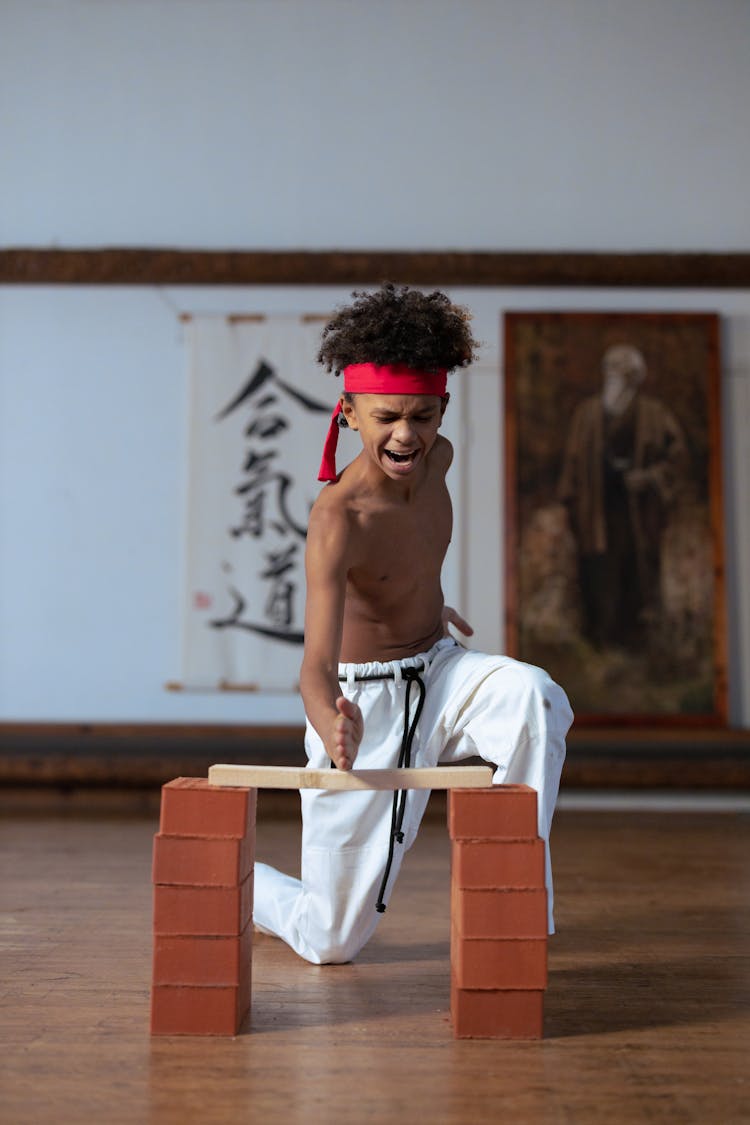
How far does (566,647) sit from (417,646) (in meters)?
2.22

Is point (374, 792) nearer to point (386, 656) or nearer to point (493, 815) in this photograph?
point (386, 656)

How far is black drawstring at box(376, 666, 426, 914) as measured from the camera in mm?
2035

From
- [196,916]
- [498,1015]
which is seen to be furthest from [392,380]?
[498,1015]

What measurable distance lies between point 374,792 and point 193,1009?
21.9 inches

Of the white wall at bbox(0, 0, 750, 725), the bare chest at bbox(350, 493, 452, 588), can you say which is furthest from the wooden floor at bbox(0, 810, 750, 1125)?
the white wall at bbox(0, 0, 750, 725)

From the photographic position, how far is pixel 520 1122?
1.30 metres

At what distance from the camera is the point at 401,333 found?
1.91 meters

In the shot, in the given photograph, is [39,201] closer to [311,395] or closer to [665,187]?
[311,395]

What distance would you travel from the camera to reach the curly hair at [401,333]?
6.23 feet

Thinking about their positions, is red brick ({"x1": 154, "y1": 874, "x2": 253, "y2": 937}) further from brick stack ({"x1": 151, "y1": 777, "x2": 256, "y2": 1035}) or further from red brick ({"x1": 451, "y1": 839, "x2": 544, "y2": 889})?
red brick ({"x1": 451, "y1": 839, "x2": 544, "y2": 889})

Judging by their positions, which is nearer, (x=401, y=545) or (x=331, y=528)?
(x=331, y=528)

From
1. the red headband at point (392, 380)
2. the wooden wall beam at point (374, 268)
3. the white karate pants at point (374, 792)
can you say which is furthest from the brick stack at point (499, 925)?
the wooden wall beam at point (374, 268)

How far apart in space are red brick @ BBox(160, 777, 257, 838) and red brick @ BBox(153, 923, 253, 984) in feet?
0.51

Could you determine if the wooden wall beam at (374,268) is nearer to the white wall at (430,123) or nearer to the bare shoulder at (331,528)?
the white wall at (430,123)
